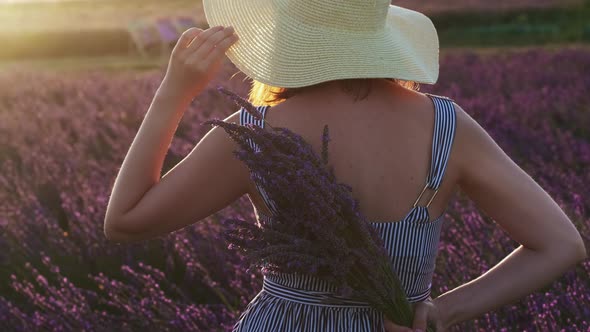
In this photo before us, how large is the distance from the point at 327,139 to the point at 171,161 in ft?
12.3

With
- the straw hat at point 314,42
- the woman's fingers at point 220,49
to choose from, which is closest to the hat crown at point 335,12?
the straw hat at point 314,42

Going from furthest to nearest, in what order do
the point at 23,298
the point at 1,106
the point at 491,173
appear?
the point at 1,106, the point at 23,298, the point at 491,173

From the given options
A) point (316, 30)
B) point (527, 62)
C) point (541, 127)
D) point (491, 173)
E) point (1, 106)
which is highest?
point (316, 30)

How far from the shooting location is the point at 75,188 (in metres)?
4.78

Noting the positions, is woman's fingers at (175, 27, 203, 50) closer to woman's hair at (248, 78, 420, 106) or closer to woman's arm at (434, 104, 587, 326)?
woman's hair at (248, 78, 420, 106)

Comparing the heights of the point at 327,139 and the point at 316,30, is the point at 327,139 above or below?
below

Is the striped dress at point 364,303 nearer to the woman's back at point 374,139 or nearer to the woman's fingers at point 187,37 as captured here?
the woman's back at point 374,139

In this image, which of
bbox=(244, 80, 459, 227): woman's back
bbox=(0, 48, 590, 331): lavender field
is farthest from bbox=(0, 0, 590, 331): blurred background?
bbox=(244, 80, 459, 227): woman's back

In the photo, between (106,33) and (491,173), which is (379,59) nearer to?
(491,173)

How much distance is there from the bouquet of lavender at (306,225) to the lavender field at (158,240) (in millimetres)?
1042

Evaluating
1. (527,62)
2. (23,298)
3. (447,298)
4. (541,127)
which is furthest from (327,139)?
(527,62)

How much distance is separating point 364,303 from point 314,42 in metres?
0.54

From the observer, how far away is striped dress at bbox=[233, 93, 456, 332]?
5.98 ft

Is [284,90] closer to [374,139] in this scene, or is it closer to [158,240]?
[374,139]
